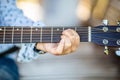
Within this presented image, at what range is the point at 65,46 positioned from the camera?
0.94 metres

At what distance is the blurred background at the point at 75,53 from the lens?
1.60 metres

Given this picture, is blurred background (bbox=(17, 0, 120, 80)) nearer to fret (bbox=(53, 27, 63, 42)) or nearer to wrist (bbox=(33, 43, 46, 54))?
wrist (bbox=(33, 43, 46, 54))

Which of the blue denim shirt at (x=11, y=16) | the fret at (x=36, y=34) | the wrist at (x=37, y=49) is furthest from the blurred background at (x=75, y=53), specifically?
the fret at (x=36, y=34)

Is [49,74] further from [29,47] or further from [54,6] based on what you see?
[29,47]

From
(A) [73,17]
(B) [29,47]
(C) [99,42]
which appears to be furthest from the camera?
(A) [73,17]

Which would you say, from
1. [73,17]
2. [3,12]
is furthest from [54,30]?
[73,17]

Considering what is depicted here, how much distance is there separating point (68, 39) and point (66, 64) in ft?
2.29

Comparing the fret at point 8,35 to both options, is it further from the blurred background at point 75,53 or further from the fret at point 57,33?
the blurred background at point 75,53

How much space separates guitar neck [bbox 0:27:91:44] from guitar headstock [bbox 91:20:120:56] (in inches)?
1.0

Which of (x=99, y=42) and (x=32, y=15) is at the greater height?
(x=32, y=15)

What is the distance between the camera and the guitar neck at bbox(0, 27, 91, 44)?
938 mm

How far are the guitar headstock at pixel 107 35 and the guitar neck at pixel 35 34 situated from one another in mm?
25

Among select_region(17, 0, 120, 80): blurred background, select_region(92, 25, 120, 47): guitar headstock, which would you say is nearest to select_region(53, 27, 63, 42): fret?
select_region(92, 25, 120, 47): guitar headstock

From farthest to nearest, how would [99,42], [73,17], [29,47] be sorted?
[73,17] < [29,47] < [99,42]
